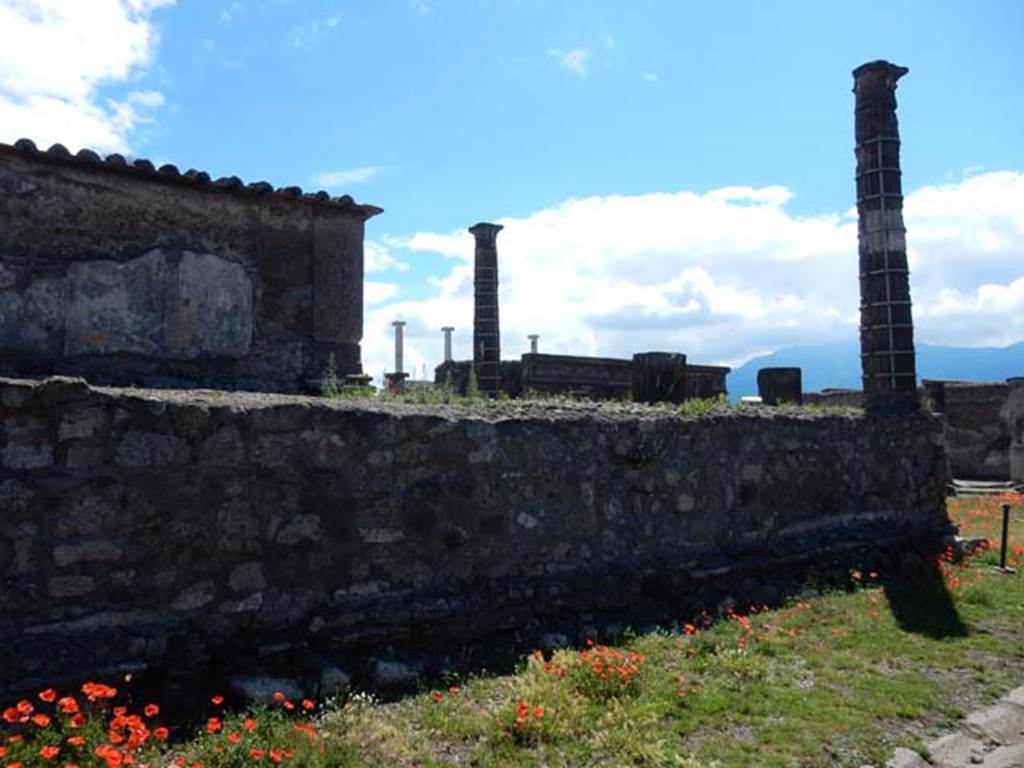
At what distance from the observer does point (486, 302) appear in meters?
15.9

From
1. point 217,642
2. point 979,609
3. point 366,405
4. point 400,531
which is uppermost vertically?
point 366,405

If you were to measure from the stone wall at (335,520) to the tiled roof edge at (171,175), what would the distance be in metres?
3.99

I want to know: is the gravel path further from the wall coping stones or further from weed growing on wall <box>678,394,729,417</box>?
weed growing on wall <box>678,394,729,417</box>

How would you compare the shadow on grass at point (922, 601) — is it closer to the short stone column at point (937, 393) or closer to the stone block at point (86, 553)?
the stone block at point (86, 553)

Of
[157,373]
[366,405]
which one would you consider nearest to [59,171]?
[157,373]

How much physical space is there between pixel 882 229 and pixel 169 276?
27.2 feet

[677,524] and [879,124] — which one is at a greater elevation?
[879,124]

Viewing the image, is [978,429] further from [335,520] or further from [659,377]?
[335,520]

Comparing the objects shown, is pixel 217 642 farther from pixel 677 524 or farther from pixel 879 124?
pixel 879 124

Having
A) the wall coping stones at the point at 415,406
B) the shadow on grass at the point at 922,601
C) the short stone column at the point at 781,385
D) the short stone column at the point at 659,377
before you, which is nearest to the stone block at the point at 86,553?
the wall coping stones at the point at 415,406

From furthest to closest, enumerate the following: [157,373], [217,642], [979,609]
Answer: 1. [157,373]
2. [979,609]
3. [217,642]

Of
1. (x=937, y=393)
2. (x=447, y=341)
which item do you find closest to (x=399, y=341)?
(x=447, y=341)

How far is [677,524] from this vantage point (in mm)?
6797

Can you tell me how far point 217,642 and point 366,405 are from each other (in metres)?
1.64
